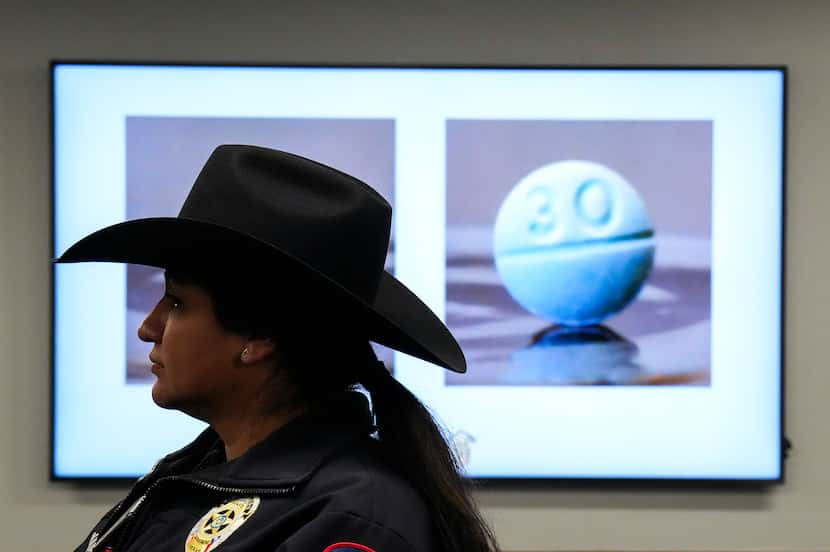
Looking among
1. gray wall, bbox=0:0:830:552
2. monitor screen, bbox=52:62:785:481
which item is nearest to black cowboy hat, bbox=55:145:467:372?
monitor screen, bbox=52:62:785:481

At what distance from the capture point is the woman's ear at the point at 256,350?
39.3 inches

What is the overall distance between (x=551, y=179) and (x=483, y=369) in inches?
20.0

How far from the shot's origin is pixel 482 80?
2412 mm

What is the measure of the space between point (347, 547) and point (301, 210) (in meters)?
0.33

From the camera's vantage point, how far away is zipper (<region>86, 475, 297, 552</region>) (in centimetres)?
93

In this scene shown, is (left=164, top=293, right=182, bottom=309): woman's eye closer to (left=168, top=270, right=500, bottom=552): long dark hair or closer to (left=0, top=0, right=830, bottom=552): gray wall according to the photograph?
(left=168, top=270, right=500, bottom=552): long dark hair

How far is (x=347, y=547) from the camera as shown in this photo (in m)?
0.85

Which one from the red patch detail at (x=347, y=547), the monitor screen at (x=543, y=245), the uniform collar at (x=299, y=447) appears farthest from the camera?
the monitor screen at (x=543, y=245)

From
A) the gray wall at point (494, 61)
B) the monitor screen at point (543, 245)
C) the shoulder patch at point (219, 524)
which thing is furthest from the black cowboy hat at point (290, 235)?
the gray wall at point (494, 61)

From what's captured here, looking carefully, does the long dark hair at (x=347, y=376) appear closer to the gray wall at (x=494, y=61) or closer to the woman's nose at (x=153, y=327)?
the woman's nose at (x=153, y=327)

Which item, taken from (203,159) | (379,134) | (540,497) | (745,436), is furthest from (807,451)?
(203,159)

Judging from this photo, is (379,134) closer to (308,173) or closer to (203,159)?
(203,159)

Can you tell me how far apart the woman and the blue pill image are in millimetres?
1368

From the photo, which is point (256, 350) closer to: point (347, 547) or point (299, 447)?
point (299, 447)
